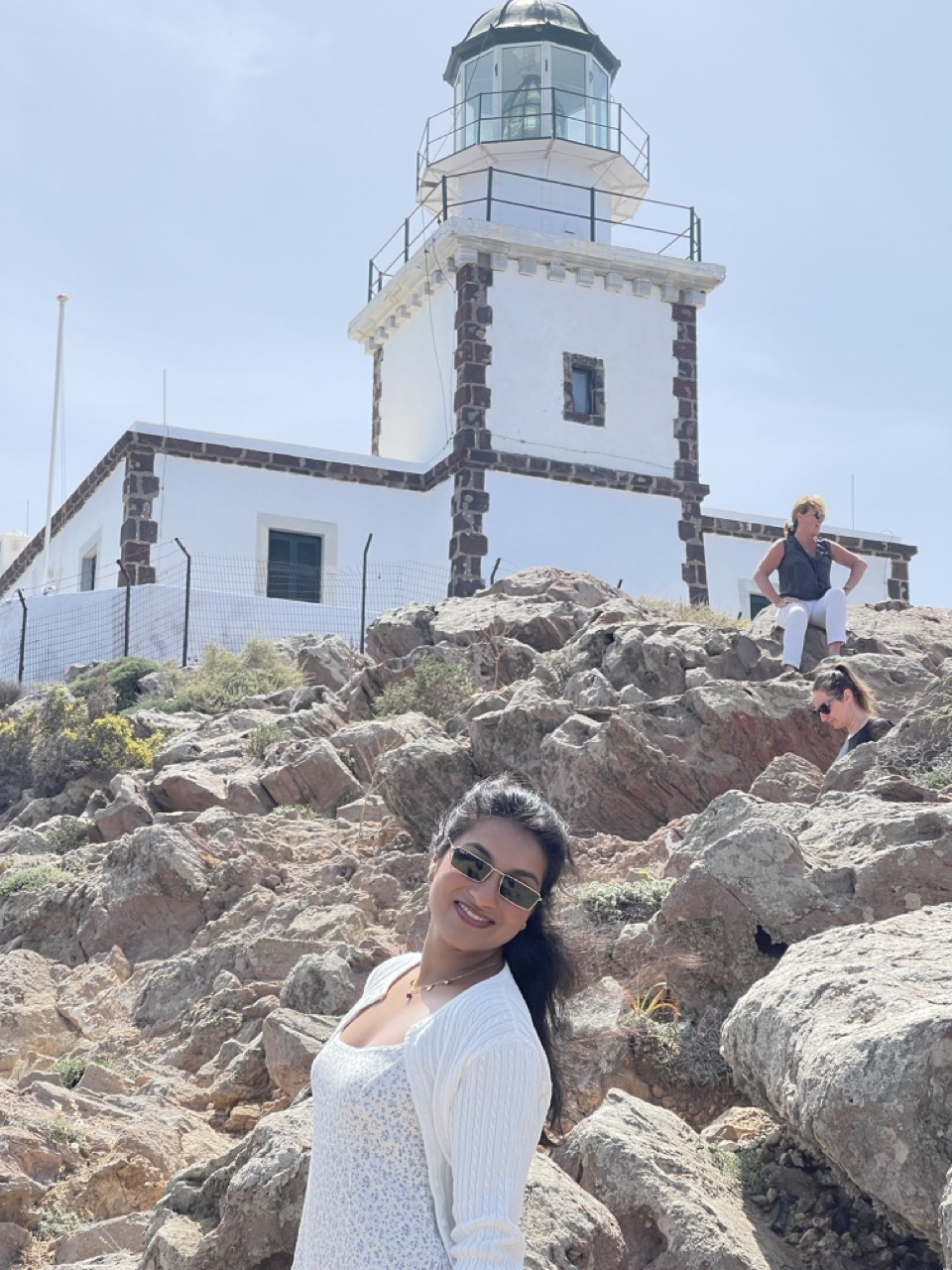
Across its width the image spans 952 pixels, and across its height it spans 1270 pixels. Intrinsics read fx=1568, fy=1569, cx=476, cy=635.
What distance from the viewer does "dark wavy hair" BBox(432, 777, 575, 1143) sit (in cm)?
285

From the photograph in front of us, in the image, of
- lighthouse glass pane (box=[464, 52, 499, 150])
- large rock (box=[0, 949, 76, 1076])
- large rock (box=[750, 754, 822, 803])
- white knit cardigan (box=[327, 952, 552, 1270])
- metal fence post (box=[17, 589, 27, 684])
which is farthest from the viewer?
lighthouse glass pane (box=[464, 52, 499, 150])

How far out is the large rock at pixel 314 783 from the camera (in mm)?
10930

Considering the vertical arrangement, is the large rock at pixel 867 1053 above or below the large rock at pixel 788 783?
below

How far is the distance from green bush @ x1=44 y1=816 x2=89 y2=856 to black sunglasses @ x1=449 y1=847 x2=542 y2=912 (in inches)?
337

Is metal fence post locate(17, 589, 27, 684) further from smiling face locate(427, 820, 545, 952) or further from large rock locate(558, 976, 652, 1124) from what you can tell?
smiling face locate(427, 820, 545, 952)

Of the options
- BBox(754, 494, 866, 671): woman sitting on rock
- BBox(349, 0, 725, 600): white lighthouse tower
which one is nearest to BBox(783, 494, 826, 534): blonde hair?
BBox(754, 494, 866, 671): woman sitting on rock

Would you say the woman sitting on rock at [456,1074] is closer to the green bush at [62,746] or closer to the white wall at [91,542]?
the green bush at [62,746]

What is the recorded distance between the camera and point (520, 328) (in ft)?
76.8

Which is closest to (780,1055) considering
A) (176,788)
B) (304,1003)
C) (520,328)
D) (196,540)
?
(304,1003)

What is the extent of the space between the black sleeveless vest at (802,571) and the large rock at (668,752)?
166cm

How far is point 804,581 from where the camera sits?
36.8 ft

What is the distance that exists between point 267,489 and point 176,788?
38.3 ft

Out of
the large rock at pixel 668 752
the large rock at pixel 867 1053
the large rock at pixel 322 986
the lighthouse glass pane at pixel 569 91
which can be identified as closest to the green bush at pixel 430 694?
the large rock at pixel 668 752

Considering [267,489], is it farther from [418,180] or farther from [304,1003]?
[304,1003]
